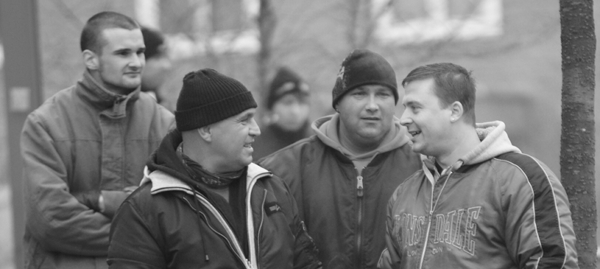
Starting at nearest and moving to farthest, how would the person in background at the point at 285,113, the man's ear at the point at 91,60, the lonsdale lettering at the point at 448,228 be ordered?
the lonsdale lettering at the point at 448,228, the man's ear at the point at 91,60, the person in background at the point at 285,113

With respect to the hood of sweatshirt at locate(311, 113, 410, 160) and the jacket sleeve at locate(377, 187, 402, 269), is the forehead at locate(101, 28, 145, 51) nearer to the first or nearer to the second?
the hood of sweatshirt at locate(311, 113, 410, 160)

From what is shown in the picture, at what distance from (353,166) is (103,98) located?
131cm

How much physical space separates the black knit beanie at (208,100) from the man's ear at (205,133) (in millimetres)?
36

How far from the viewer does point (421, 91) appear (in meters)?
3.13

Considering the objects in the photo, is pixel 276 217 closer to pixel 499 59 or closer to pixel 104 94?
pixel 104 94

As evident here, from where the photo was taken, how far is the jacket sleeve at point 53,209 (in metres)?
3.67

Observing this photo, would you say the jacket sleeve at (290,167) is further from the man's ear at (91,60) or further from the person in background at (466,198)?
the man's ear at (91,60)

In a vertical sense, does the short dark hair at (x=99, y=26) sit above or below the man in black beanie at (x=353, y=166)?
above

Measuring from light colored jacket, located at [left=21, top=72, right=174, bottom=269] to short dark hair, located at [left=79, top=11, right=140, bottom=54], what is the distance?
0.60 ft

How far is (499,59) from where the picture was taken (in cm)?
1092

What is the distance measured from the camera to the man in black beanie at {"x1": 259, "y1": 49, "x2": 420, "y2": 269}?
12.1 ft

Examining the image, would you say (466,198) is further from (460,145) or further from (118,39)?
(118,39)

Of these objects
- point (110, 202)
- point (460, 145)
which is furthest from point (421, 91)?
point (110, 202)

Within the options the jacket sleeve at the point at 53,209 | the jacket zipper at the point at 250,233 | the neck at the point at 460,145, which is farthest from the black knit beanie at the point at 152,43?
the neck at the point at 460,145
